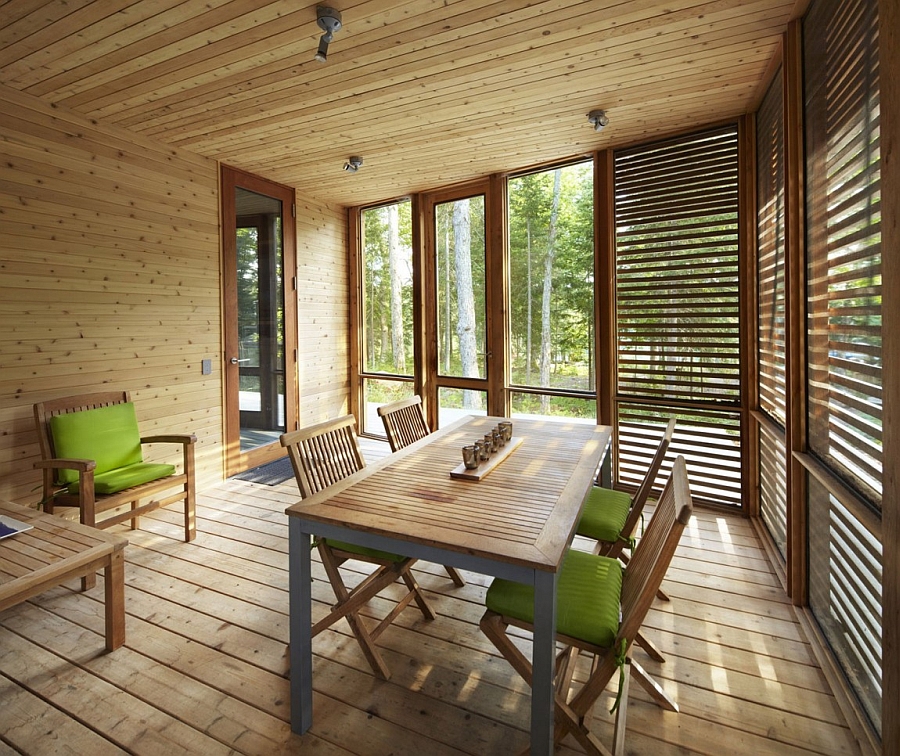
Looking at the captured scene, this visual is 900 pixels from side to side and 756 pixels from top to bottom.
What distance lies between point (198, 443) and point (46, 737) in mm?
2674

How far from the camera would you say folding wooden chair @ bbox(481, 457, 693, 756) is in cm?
140

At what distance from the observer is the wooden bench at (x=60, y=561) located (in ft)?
5.87

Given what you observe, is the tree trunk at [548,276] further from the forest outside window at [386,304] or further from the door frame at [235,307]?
the door frame at [235,307]

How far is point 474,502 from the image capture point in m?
1.79

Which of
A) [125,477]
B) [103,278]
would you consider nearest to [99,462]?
[125,477]

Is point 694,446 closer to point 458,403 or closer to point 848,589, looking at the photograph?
point 848,589

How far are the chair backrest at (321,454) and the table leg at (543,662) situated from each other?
3.46ft

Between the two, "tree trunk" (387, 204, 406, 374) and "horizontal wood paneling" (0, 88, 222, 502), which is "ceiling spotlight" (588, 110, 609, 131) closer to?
"tree trunk" (387, 204, 406, 374)

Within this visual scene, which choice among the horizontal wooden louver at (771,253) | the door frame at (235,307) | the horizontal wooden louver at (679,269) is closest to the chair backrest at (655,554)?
the horizontal wooden louver at (771,253)

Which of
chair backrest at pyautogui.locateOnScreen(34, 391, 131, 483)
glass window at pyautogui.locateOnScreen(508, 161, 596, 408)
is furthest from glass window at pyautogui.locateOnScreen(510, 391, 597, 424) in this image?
chair backrest at pyautogui.locateOnScreen(34, 391, 131, 483)

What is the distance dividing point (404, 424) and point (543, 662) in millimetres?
1809

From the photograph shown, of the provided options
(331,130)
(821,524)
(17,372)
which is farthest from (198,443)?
(821,524)

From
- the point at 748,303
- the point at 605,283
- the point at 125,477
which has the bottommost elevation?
the point at 125,477

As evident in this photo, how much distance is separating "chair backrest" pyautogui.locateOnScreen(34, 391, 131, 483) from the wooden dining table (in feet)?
6.66
